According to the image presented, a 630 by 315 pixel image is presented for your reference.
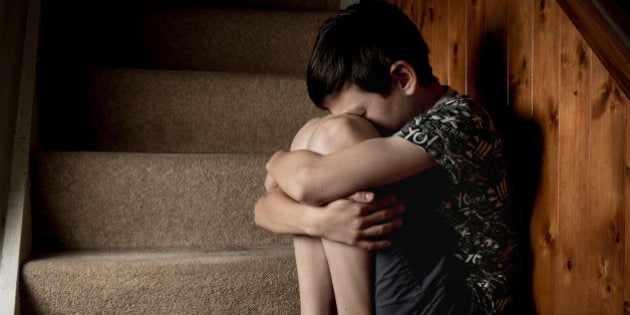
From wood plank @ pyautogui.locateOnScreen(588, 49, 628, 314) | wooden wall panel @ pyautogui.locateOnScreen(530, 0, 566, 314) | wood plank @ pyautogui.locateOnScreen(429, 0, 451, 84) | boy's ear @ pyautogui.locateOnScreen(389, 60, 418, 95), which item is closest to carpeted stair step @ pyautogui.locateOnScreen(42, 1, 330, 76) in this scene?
wood plank @ pyautogui.locateOnScreen(429, 0, 451, 84)

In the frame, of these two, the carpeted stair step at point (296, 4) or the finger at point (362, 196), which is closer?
the finger at point (362, 196)

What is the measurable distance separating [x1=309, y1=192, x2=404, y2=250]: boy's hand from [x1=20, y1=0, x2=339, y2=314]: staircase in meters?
0.42

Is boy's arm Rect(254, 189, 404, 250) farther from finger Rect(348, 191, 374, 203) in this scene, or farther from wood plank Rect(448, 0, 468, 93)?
wood plank Rect(448, 0, 468, 93)

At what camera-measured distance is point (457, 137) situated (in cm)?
100

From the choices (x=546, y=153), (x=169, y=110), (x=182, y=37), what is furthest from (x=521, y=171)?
(x=182, y=37)

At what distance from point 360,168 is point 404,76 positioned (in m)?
0.25

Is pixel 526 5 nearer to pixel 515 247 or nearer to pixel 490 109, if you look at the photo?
pixel 490 109

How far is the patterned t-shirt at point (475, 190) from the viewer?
3.27 feet

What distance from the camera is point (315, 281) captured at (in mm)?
1125

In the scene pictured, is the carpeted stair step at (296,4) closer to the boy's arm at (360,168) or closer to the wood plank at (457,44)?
the wood plank at (457,44)

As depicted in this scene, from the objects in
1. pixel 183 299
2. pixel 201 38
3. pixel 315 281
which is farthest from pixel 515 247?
pixel 201 38

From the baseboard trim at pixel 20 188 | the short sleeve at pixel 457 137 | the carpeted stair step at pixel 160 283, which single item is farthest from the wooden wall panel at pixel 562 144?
the baseboard trim at pixel 20 188

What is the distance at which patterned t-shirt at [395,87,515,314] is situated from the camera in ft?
3.27

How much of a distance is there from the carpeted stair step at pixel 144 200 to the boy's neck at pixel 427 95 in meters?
0.58
